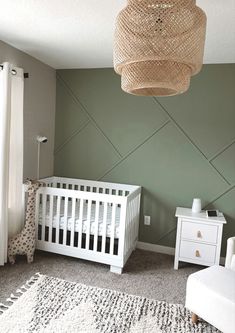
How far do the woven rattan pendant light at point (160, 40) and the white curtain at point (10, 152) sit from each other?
1628 mm

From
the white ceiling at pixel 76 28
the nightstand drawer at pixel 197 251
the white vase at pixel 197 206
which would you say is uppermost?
the white ceiling at pixel 76 28

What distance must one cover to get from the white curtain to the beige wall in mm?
297

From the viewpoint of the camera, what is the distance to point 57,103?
144 inches

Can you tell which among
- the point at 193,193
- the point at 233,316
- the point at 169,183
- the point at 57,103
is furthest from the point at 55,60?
the point at 233,316

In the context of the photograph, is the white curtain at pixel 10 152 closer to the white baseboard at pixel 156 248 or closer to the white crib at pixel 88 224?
the white crib at pixel 88 224

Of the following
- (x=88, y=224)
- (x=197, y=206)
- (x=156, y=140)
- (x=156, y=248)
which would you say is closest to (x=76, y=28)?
(x=156, y=140)

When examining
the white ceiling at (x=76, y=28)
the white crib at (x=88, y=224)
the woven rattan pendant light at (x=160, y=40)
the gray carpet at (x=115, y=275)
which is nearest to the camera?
the woven rattan pendant light at (x=160, y=40)

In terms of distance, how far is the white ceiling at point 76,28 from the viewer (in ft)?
6.07

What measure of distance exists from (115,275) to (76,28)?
236cm

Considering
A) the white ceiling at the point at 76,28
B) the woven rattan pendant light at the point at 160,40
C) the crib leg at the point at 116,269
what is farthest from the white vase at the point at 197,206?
the woven rattan pendant light at the point at 160,40

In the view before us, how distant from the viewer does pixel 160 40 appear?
4.08 feet

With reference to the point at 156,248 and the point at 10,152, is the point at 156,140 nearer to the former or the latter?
the point at 156,248

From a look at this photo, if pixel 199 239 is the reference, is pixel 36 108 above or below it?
above

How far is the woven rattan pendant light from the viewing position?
1.23 metres
